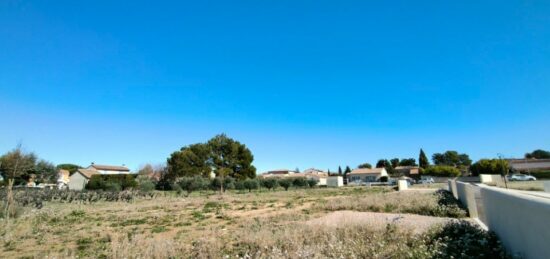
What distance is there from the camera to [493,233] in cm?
701

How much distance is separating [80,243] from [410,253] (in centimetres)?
868

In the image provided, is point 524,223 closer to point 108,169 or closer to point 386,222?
point 386,222

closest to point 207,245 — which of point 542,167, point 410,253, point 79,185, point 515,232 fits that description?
point 410,253

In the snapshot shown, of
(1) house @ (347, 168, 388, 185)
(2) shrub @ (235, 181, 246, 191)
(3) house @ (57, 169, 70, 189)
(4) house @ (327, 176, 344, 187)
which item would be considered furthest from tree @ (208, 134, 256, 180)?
(1) house @ (347, 168, 388, 185)

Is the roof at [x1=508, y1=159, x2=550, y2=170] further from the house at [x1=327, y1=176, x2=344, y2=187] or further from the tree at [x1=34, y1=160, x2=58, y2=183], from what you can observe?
the tree at [x1=34, y1=160, x2=58, y2=183]

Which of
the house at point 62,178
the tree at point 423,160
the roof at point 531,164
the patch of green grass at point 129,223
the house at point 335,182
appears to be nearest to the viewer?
the patch of green grass at point 129,223

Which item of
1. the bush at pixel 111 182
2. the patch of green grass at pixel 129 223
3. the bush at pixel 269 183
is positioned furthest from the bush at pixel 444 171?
the patch of green grass at pixel 129 223

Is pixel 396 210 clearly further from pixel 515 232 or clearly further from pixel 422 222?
pixel 515 232

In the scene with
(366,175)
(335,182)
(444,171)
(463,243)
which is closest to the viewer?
(463,243)

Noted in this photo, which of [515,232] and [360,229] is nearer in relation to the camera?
[515,232]

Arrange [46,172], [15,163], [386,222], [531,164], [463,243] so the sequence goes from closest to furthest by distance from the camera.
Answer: [463,243] → [386,222] → [15,163] → [46,172] → [531,164]

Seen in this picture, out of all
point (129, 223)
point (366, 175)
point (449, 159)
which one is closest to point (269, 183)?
point (129, 223)

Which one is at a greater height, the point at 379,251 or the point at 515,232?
the point at 515,232

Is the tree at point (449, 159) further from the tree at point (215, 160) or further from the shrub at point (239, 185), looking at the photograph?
the shrub at point (239, 185)
